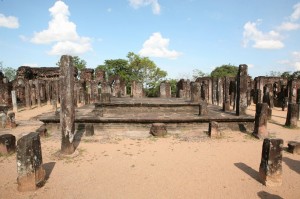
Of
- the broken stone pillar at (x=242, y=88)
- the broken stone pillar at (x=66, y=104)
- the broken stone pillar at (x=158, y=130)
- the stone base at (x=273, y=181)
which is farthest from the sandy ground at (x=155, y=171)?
the broken stone pillar at (x=242, y=88)

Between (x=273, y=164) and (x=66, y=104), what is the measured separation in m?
5.27

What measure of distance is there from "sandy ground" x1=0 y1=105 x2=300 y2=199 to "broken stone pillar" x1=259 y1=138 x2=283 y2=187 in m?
0.15

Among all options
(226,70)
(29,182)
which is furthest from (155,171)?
(226,70)

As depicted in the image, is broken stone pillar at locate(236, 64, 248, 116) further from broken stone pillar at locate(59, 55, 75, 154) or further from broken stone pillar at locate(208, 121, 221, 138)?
broken stone pillar at locate(59, 55, 75, 154)

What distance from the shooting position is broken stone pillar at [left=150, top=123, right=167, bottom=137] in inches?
335

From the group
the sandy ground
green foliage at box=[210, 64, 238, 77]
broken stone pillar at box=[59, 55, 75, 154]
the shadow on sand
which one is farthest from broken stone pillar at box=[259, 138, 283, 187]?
green foliage at box=[210, 64, 238, 77]

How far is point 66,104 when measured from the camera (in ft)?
20.9

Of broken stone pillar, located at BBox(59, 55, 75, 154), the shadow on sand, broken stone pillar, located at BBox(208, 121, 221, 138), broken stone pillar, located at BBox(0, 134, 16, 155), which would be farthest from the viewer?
broken stone pillar, located at BBox(208, 121, 221, 138)

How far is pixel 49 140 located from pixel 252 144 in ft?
22.7

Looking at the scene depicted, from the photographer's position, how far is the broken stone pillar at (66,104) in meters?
6.29

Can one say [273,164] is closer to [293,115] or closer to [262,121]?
[262,121]

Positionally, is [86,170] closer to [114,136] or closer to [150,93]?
[114,136]

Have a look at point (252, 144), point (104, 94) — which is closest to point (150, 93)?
point (104, 94)

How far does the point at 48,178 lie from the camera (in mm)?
4910
